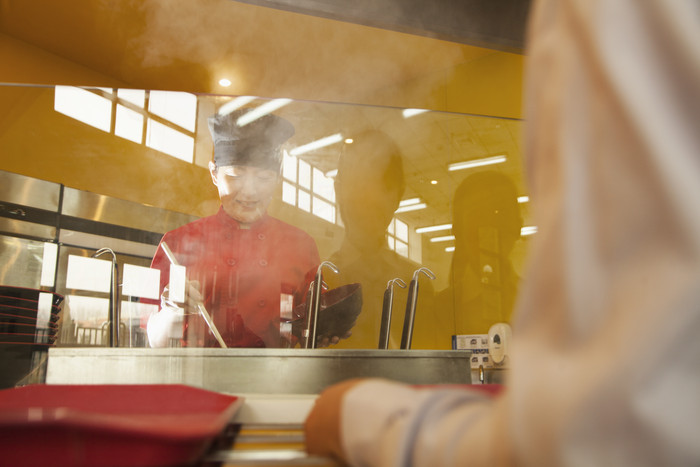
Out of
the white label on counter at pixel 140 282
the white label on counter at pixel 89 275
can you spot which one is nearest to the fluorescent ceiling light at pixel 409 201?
the white label on counter at pixel 140 282

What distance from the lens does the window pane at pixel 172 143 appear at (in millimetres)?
1675

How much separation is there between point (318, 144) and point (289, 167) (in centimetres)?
13

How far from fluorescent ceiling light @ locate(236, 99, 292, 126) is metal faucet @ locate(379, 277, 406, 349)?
658 mm

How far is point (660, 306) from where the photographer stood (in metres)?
0.27

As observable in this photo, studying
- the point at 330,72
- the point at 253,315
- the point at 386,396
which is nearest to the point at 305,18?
the point at 330,72

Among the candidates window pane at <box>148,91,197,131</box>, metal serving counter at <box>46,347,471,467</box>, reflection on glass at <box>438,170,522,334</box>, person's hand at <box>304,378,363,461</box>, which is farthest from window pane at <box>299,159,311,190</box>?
person's hand at <box>304,378,363,461</box>

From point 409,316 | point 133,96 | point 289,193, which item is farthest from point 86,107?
point 409,316

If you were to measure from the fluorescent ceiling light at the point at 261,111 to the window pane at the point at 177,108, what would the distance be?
15 centimetres

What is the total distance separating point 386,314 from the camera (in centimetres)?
171

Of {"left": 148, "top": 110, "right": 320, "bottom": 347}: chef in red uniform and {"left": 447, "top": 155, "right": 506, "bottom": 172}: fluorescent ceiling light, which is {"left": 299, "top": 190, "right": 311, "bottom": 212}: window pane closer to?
{"left": 148, "top": 110, "right": 320, "bottom": 347}: chef in red uniform

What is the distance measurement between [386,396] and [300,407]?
45cm

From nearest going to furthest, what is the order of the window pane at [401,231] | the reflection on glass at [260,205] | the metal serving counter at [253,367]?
the metal serving counter at [253,367], the reflection on glass at [260,205], the window pane at [401,231]

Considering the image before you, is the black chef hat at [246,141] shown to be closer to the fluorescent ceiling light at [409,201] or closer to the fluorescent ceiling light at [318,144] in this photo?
the fluorescent ceiling light at [318,144]

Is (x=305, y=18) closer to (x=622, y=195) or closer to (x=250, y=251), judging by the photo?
(x=250, y=251)
